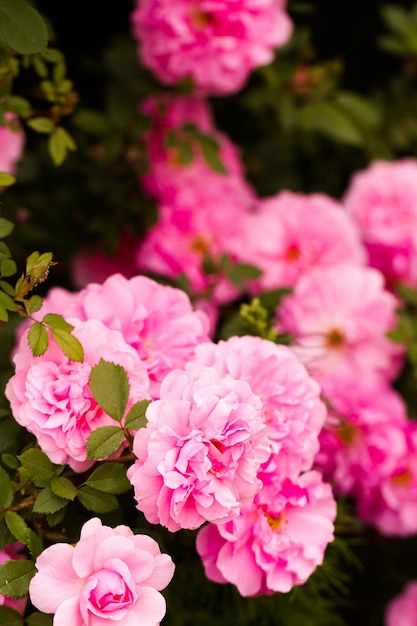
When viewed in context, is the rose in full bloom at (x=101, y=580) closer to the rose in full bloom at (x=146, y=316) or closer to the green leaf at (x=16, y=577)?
the green leaf at (x=16, y=577)

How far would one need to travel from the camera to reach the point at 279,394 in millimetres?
732

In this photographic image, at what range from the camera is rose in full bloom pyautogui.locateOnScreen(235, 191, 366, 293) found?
126cm

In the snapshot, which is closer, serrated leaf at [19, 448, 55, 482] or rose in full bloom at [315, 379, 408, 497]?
serrated leaf at [19, 448, 55, 482]

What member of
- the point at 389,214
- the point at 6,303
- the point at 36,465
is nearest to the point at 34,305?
the point at 6,303

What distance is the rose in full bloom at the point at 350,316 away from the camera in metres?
1.17

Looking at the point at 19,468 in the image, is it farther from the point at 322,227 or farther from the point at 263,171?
the point at 263,171

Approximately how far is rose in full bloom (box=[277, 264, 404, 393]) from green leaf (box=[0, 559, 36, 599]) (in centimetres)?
61

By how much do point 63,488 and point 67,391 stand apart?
8 centimetres

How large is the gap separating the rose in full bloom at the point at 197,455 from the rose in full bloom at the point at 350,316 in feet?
1.78

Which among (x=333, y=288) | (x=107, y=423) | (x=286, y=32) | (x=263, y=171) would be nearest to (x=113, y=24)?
(x=263, y=171)

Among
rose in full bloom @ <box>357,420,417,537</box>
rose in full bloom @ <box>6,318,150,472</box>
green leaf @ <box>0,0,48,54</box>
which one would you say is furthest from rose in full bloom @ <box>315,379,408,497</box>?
green leaf @ <box>0,0,48,54</box>

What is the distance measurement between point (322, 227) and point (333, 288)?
0.44ft

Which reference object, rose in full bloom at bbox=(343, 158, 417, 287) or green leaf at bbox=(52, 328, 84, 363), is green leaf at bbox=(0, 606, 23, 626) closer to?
green leaf at bbox=(52, 328, 84, 363)

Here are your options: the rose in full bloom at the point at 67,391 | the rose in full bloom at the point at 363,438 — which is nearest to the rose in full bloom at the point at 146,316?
the rose in full bloom at the point at 67,391
